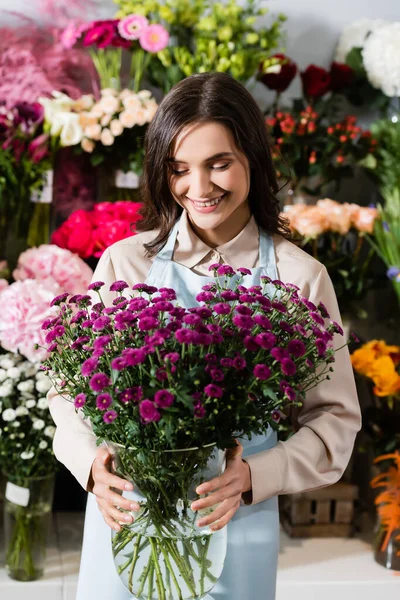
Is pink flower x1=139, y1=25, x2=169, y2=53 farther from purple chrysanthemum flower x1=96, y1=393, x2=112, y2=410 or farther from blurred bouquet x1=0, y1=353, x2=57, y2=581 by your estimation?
purple chrysanthemum flower x1=96, y1=393, x2=112, y2=410

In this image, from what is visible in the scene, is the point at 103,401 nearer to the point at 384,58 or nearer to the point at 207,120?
the point at 207,120

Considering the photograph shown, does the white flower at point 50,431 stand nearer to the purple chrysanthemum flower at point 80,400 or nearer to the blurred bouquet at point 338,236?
the blurred bouquet at point 338,236

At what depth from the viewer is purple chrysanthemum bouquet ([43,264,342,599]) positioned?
925 mm

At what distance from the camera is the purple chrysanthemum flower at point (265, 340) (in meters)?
0.94

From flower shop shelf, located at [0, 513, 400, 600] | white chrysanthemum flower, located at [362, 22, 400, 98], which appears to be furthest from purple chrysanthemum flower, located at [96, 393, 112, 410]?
white chrysanthemum flower, located at [362, 22, 400, 98]

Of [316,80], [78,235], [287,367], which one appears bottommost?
[78,235]

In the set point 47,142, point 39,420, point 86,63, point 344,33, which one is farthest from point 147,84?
point 39,420

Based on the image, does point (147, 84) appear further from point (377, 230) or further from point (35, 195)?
point (377, 230)

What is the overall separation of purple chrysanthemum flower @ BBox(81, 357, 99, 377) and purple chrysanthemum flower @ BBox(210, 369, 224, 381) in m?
0.13

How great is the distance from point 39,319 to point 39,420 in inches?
10.3

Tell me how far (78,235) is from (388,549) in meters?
1.23

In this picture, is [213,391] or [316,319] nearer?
[213,391]

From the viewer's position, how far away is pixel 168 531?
1006 mm

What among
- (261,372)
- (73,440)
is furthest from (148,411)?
(73,440)
